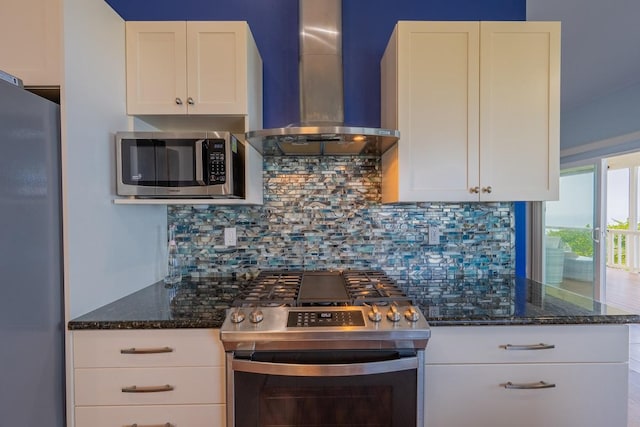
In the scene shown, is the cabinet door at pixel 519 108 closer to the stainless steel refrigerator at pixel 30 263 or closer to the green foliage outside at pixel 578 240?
the stainless steel refrigerator at pixel 30 263

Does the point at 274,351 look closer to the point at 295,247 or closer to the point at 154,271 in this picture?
the point at 295,247

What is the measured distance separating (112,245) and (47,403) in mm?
622

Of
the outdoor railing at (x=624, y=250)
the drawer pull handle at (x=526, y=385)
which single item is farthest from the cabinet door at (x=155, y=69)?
the outdoor railing at (x=624, y=250)

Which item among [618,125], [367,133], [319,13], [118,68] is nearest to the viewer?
A: [367,133]

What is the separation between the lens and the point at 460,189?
1.66 metres

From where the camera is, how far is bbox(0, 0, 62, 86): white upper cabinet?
134 centimetres

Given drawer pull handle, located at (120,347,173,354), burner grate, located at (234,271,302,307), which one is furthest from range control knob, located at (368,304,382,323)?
drawer pull handle, located at (120,347,173,354)

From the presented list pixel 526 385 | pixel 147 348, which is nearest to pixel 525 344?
pixel 526 385

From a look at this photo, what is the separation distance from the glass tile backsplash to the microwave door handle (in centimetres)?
48

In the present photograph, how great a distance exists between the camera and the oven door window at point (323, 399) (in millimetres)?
1229

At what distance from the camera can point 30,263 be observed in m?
1.17

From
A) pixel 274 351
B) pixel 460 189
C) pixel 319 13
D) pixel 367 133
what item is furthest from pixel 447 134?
pixel 274 351

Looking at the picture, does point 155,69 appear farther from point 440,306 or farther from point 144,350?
point 440,306

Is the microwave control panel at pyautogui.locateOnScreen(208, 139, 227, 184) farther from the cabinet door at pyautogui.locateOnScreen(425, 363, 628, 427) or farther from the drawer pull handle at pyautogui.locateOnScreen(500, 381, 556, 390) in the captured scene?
the drawer pull handle at pyautogui.locateOnScreen(500, 381, 556, 390)
